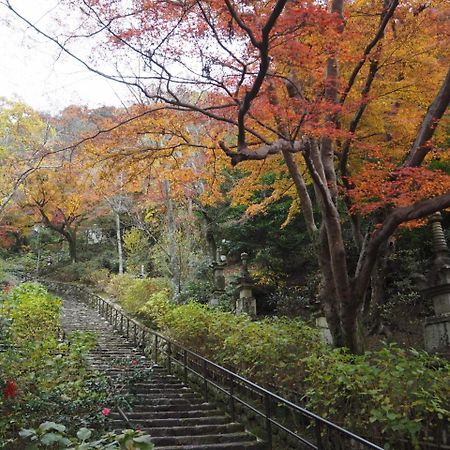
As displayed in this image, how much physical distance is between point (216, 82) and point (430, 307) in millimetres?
10141

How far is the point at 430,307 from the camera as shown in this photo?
44.6 ft

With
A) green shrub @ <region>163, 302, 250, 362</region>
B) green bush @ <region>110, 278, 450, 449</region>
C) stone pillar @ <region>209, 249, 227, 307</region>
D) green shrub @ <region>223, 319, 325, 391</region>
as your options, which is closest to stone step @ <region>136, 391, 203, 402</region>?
green shrub @ <region>163, 302, 250, 362</region>

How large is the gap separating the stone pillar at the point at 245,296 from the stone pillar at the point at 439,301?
556 cm

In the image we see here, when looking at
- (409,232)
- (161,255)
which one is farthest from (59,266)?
(409,232)

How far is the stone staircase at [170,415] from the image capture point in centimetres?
696

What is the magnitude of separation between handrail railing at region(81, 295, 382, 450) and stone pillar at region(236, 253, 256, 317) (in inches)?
131

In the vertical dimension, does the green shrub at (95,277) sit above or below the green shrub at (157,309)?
above

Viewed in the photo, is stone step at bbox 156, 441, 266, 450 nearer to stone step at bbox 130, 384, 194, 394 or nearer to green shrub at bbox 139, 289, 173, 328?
stone step at bbox 130, 384, 194, 394

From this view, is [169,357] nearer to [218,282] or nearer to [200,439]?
[200,439]

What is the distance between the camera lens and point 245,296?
1539 cm

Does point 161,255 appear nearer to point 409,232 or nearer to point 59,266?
point 409,232

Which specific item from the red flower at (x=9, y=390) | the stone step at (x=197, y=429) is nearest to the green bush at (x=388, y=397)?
the stone step at (x=197, y=429)

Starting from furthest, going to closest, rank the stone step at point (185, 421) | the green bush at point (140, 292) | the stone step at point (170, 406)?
the green bush at point (140, 292) < the stone step at point (170, 406) < the stone step at point (185, 421)

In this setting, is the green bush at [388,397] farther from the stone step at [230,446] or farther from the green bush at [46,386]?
the green bush at [46,386]
